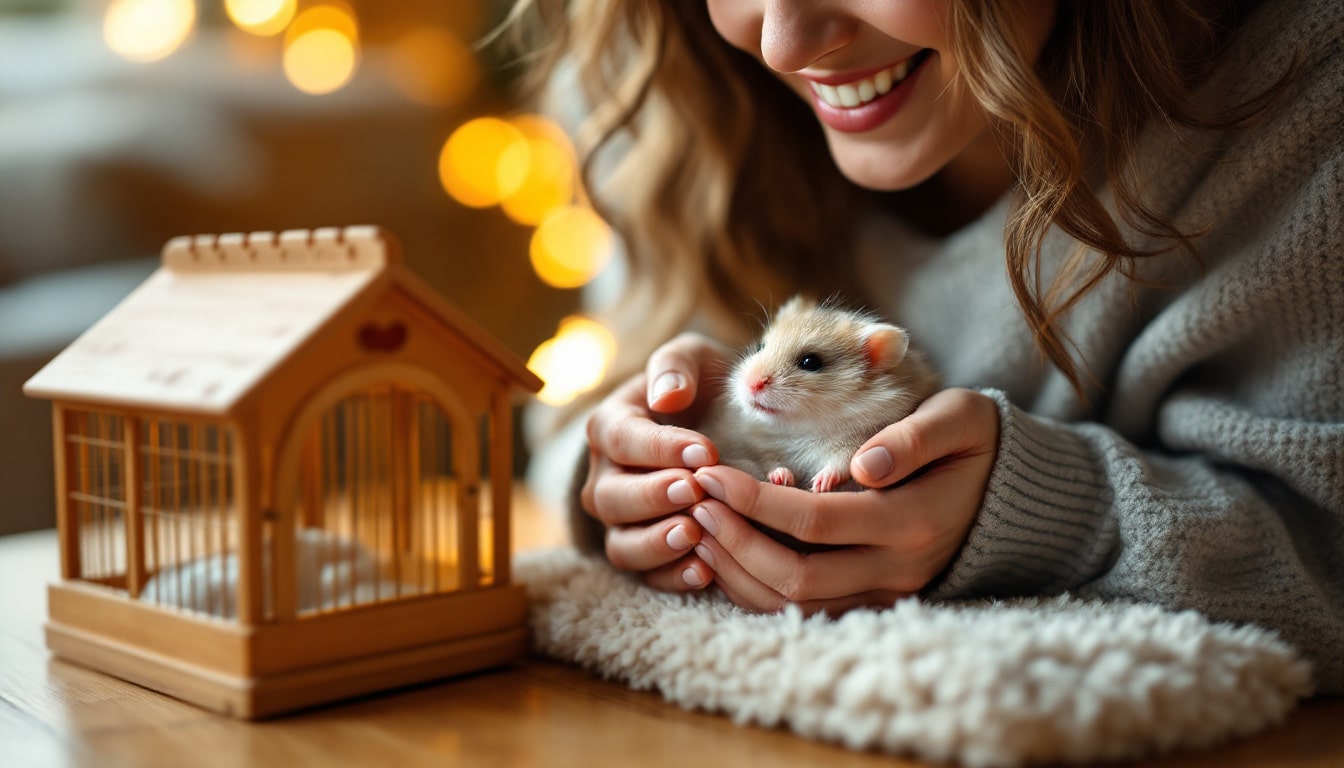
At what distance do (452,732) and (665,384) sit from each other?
35 centimetres

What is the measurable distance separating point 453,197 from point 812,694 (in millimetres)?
2115

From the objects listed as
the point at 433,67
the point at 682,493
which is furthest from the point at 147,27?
the point at 682,493

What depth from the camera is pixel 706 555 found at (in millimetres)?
902

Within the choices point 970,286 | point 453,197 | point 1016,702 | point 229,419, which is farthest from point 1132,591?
point 453,197

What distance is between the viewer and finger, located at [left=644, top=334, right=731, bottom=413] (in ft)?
3.20

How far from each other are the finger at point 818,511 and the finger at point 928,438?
19 millimetres

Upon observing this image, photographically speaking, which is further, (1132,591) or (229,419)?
(1132,591)

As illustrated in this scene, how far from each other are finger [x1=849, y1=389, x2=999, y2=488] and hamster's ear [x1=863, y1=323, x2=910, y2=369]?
0.15 ft

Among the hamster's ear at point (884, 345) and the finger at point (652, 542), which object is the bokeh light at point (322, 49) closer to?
the finger at point (652, 542)

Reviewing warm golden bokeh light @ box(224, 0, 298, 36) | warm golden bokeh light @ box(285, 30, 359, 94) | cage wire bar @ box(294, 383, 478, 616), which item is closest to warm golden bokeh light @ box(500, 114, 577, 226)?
warm golden bokeh light @ box(285, 30, 359, 94)

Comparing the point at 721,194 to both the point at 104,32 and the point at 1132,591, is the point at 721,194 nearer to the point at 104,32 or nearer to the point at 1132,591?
the point at 1132,591

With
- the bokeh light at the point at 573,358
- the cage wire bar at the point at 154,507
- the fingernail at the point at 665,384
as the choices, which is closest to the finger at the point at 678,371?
the fingernail at the point at 665,384

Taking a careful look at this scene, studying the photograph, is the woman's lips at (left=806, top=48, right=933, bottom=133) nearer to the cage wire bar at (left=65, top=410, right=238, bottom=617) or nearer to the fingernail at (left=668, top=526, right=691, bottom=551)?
the fingernail at (left=668, top=526, right=691, bottom=551)

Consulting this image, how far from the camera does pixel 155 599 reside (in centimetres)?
90
